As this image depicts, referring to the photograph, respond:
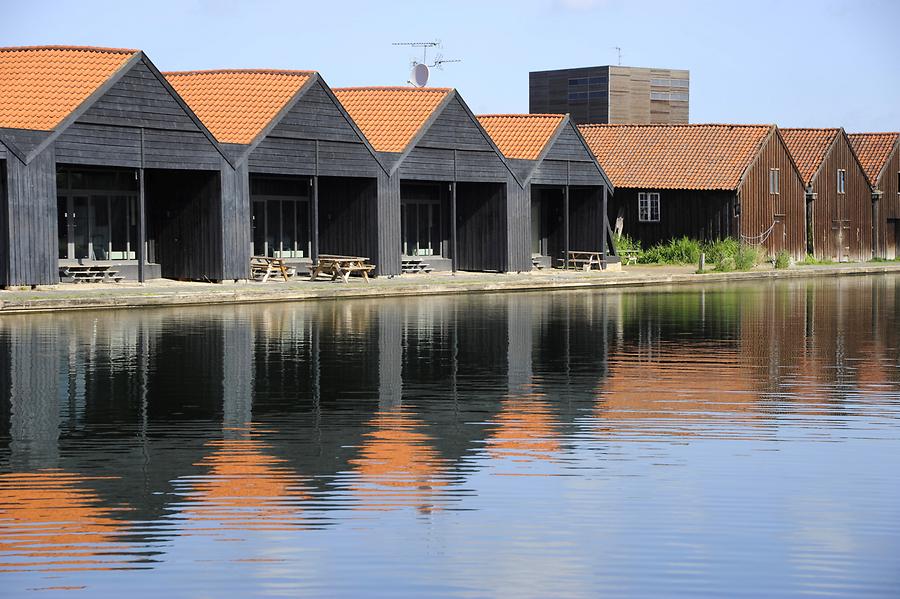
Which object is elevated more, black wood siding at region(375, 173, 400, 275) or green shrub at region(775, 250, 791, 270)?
black wood siding at region(375, 173, 400, 275)

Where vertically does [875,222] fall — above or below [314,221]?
above

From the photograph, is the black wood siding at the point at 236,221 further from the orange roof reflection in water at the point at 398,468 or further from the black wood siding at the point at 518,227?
the orange roof reflection in water at the point at 398,468

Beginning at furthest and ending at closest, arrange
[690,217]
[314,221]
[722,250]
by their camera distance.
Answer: [690,217] → [722,250] → [314,221]

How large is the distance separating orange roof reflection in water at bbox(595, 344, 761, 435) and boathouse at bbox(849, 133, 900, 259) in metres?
54.2

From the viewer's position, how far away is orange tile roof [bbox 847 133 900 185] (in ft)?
244

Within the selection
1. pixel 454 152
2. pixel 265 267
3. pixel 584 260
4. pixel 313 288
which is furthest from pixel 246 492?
pixel 584 260

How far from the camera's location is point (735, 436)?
1355 centimetres

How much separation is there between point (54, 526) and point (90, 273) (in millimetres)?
29640

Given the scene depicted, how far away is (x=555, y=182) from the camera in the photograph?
51906 mm

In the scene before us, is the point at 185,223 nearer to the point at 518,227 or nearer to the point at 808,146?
the point at 518,227

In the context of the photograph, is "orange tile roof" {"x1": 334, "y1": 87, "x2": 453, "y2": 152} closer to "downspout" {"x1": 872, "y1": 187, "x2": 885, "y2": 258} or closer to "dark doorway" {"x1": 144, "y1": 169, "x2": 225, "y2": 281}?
"dark doorway" {"x1": 144, "y1": 169, "x2": 225, "y2": 281}

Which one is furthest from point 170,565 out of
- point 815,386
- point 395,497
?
point 815,386

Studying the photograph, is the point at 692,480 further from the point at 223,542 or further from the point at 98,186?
the point at 98,186

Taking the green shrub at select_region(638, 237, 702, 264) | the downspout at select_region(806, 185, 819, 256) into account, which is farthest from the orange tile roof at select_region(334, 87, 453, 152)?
the downspout at select_region(806, 185, 819, 256)
